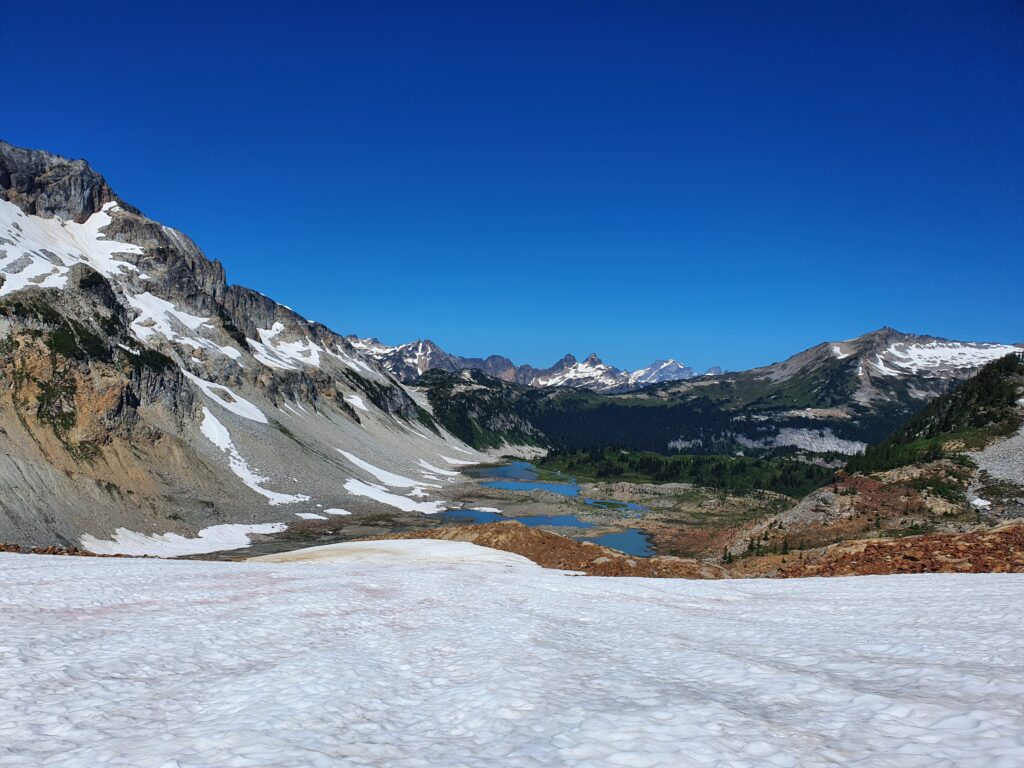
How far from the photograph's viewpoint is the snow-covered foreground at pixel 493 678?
7695mm

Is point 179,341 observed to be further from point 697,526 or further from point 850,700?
point 850,700

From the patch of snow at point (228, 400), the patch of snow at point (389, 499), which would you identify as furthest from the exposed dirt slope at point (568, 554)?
the patch of snow at point (228, 400)

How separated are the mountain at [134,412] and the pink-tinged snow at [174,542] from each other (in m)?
0.34

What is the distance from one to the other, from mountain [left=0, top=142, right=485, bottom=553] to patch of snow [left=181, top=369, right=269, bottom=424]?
0.56 meters

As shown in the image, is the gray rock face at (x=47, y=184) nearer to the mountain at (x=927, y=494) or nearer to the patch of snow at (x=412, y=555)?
the patch of snow at (x=412, y=555)

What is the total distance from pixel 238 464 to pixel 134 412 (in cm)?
2281

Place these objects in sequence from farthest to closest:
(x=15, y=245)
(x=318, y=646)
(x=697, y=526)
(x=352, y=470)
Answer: (x=352, y=470)
(x=697, y=526)
(x=15, y=245)
(x=318, y=646)

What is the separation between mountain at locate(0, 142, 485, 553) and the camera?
3302 inches

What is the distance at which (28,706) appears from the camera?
9133 millimetres

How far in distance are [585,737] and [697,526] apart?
468 feet

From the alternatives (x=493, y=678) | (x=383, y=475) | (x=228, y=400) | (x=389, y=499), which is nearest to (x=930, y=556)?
(x=493, y=678)

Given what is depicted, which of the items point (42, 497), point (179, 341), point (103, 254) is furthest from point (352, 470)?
point (103, 254)

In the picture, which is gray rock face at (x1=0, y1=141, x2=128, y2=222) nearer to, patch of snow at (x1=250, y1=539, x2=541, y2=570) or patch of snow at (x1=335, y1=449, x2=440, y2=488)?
patch of snow at (x1=335, y1=449, x2=440, y2=488)

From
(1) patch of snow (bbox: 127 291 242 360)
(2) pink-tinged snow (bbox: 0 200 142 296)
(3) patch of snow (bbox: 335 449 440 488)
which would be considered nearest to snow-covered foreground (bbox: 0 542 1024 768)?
(2) pink-tinged snow (bbox: 0 200 142 296)
